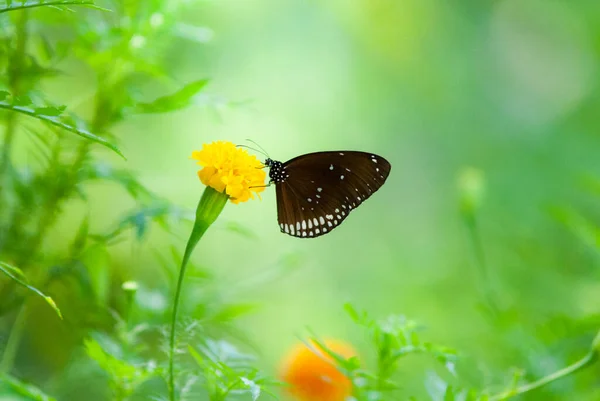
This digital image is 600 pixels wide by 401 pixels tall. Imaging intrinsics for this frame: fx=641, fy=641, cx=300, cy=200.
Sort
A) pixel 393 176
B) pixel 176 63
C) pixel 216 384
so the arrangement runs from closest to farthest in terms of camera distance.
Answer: pixel 216 384 → pixel 176 63 → pixel 393 176

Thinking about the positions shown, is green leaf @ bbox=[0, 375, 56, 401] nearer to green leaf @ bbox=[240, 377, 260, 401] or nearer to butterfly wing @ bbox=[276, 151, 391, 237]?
green leaf @ bbox=[240, 377, 260, 401]

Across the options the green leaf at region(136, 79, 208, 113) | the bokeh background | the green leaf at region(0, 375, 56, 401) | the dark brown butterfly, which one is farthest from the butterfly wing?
the bokeh background

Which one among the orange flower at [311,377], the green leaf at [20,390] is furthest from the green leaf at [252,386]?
the orange flower at [311,377]

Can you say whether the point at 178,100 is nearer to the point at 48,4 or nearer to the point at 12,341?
the point at 48,4

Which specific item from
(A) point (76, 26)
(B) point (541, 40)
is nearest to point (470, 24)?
(B) point (541, 40)

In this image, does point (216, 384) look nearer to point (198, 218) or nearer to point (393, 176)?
point (198, 218)

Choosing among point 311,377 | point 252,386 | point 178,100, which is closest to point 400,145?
point 311,377
